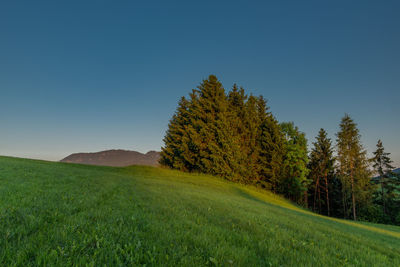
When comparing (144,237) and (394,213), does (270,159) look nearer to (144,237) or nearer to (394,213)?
(394,213)

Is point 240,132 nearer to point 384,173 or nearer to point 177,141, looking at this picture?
point 177,141

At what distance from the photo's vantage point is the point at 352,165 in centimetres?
3178

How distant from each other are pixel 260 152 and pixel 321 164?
15943 millimetres

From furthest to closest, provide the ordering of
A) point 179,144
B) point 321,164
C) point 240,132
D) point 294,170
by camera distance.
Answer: point 321,164
point 294,170
point 240,132
point 179,144

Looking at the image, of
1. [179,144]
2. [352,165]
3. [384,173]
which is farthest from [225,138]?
[384,173]

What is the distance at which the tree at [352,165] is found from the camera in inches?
1212

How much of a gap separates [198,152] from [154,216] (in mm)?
24307

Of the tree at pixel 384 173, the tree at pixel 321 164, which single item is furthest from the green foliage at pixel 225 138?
the tree at pixel 384 173

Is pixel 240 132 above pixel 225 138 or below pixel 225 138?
above

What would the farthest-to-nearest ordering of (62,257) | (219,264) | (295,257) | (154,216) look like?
(154,216), (295,257), (219,264), (62,257)

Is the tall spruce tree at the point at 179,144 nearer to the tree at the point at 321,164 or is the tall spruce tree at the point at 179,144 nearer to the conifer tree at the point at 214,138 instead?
the conifer tree at the point at 214,138

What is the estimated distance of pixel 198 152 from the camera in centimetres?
2830

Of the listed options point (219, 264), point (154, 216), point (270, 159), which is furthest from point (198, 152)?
point (219, 264)

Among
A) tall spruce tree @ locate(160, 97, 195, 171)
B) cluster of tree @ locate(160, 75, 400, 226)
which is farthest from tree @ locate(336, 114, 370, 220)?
tall spruce tree @ locate(160, 97, 195, 171)
